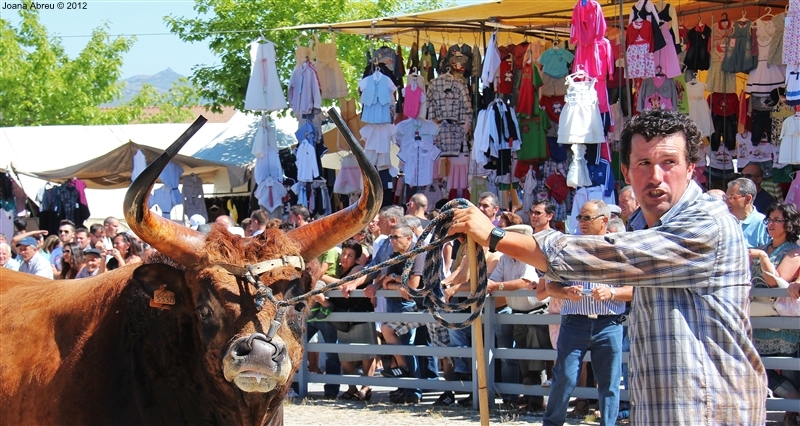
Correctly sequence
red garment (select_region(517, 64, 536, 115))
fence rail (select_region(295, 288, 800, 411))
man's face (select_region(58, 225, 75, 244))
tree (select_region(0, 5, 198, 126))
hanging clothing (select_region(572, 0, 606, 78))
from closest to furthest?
fence rail (select_region(295, 288, 800, 411)), hanging clothing (select_region(572, 0, 606, 78)), red garment (select_region(517, 64, 536, 115)), man's face (select_region(58, 225, 75, 244)), tree (select_region(0, 5, 198, 126))

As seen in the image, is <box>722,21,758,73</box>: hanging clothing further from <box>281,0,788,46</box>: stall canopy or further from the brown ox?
the brown ox

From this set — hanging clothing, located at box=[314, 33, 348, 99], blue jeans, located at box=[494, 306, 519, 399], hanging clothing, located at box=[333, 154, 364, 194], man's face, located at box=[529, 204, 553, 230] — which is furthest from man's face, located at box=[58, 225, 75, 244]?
man's face, located at box=[529, 204, 553, 230]

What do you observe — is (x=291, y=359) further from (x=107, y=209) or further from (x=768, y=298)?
(x=107, y=209)

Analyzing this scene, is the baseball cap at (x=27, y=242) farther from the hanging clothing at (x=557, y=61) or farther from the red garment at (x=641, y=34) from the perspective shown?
the red garment at (x=641, y=34)

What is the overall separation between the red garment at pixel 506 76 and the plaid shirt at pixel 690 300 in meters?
9.34

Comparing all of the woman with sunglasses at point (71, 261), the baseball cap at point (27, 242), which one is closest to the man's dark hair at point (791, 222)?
the woman with sunglasses at point (71, 261)

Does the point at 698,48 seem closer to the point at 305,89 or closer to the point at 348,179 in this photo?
the point at 348,179

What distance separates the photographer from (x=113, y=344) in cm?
467

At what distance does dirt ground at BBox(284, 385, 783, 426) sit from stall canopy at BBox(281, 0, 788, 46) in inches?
179

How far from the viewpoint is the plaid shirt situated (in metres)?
3.12

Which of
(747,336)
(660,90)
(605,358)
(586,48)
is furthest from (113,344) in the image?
(660,90)

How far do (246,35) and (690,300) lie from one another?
→ 67.2ft

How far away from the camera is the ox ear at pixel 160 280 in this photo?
15.0 feet

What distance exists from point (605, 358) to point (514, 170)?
5.39 m
